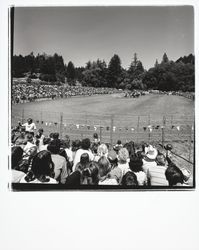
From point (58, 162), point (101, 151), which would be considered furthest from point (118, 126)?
point (58, 162)

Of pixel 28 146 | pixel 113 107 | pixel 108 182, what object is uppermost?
pixel 113 107

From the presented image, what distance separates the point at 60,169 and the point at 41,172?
11 centimetres

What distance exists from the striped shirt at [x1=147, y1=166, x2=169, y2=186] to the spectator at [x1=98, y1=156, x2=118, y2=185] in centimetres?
20

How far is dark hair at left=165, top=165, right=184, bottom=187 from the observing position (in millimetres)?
2002

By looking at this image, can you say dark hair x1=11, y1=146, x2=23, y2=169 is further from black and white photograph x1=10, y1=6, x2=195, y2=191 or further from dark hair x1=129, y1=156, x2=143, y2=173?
dark hair x1=129, y1=156, x2=143, y2=173

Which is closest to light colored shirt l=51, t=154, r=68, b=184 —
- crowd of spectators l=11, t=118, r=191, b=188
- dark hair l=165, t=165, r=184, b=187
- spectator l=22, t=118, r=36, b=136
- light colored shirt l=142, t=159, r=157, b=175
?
crowd of spectators l=11, t=118, r=191, b=188

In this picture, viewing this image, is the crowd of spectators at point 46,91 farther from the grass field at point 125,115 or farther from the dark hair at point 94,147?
the dark hair at point 94,147

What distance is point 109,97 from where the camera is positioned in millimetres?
2049

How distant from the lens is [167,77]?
2.03m

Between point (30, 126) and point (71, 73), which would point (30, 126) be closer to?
point (30, 126)
